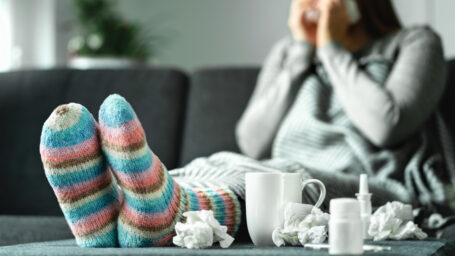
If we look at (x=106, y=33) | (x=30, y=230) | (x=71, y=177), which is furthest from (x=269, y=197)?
(x=106, y=33)

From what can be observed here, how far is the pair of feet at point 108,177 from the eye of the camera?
3.22 feet

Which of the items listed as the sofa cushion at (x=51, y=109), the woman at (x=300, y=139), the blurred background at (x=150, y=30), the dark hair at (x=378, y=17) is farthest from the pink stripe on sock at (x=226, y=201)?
the blurred background at (x=150, y=30)

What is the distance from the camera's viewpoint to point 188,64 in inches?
158

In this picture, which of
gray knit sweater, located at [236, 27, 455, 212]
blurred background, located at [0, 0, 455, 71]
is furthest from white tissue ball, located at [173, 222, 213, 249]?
blurred background, located at [0, 0, 455, 71]

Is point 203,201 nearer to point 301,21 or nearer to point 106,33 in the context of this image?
point 301,21

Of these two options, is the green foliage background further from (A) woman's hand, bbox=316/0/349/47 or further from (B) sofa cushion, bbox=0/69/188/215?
(A) woman's hand, bbox=316/0/349/47

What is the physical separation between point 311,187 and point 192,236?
0.32m

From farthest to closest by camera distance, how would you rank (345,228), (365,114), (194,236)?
(365,114)
(194,236)
(345,228)

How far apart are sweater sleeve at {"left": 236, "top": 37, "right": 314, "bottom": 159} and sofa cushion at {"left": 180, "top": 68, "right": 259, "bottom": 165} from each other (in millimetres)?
56

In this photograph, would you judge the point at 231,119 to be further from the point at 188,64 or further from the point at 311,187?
the point at 188,64

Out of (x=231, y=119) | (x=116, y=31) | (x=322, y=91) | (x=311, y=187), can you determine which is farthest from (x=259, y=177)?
(x=116, y=31)

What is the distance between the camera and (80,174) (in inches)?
39.9

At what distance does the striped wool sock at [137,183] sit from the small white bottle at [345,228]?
0.86 ft

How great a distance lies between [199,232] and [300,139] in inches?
35.1
